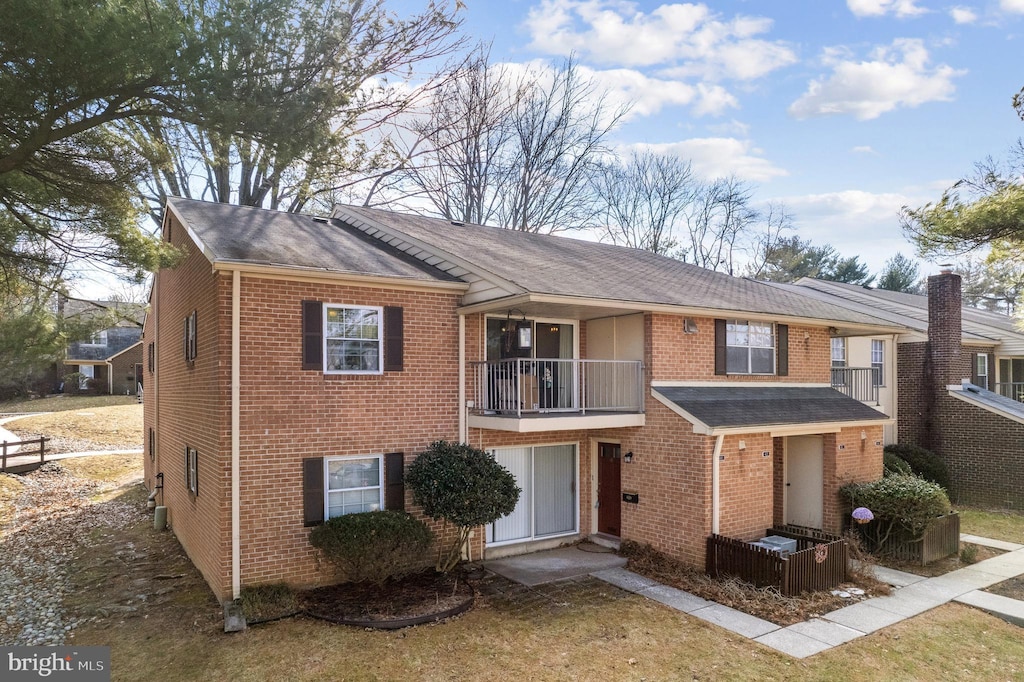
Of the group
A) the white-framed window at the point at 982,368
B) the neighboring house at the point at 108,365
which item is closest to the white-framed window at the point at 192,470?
the white-framed window at the point at 982,368

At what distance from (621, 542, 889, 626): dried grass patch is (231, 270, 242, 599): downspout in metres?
6.78

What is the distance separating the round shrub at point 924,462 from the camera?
1845cm

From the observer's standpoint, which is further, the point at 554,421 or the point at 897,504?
the point at 897,504

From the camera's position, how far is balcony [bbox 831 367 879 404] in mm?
19156

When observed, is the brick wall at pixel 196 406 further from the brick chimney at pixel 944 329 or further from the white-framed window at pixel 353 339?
the brick chimney at pixel 944 329

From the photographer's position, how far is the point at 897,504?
40.8ft

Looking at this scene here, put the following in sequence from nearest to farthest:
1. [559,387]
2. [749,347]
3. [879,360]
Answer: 1. [559,387]
2. [749,347]
3. [879,360]

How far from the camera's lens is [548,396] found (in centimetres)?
1363

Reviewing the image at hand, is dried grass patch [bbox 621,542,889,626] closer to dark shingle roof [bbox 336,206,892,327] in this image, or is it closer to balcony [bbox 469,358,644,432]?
balcony [bbox 469,358,644,432]

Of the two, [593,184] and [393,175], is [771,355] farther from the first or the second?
[593,184]

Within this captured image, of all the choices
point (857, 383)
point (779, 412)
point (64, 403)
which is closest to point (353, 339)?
point (779, 412)

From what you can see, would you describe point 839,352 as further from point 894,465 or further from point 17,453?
point 17,453

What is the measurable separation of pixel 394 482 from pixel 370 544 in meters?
1.67

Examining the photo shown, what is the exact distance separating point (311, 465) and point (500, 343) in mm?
4493
